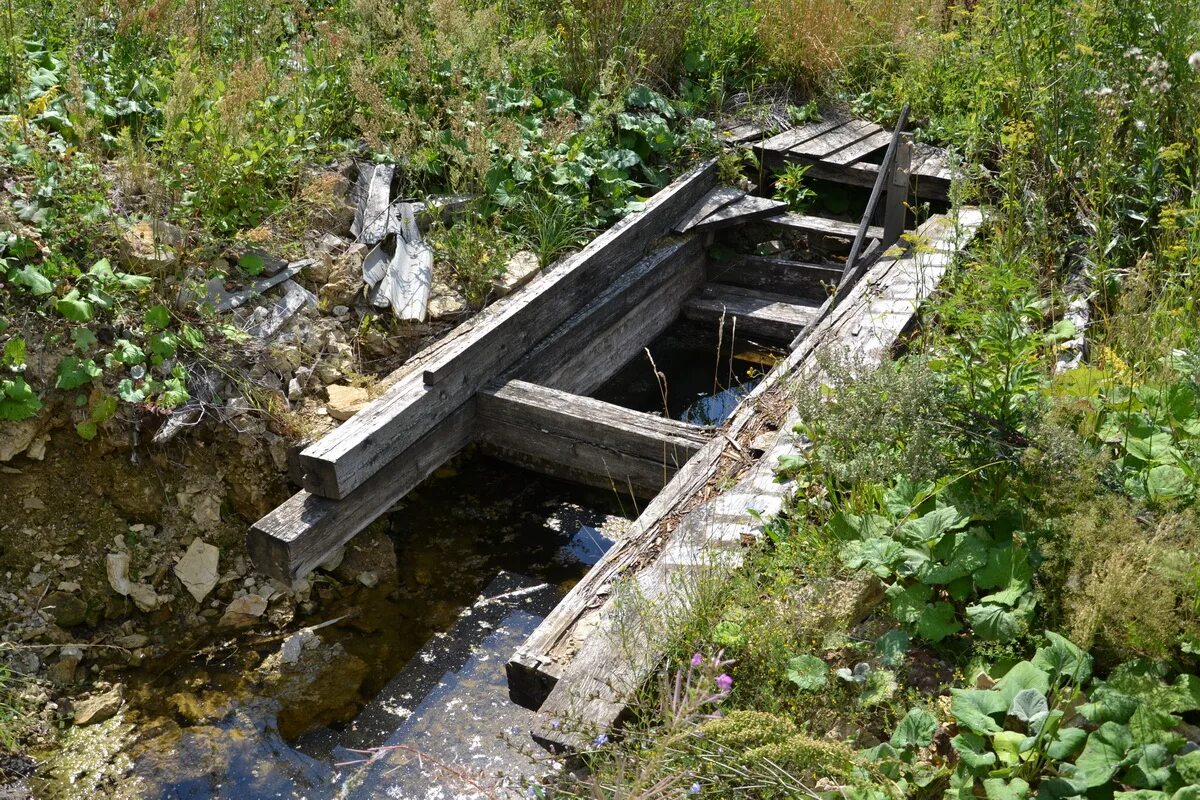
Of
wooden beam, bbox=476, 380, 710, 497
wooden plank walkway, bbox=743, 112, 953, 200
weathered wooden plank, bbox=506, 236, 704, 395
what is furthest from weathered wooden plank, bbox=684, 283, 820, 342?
wooden beam, bbox=476, 380, 710, 497

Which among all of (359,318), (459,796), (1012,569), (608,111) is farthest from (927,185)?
(459,796)

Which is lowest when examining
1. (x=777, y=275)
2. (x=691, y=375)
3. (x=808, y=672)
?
(x=691, y=375)

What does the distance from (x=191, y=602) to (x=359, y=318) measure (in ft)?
4.95

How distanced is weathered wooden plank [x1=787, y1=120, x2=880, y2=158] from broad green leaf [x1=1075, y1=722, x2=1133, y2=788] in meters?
4.70

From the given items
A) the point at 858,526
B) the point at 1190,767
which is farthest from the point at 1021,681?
the point at 858,526

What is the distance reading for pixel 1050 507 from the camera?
3.15 meters

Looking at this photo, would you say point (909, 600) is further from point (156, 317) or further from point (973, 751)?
point (156, 317)

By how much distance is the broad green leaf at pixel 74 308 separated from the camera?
424 cm

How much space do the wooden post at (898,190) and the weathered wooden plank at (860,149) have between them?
2.17 ft

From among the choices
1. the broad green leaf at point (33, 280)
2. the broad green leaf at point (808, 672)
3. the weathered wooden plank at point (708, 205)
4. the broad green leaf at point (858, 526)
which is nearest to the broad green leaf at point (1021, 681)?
the broad green leaf at point (808, 672)

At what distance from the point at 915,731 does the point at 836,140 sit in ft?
15.8

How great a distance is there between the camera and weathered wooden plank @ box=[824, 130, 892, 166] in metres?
6.73

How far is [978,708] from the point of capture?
9.18ft

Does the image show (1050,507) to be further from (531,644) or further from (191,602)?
(191,602)
